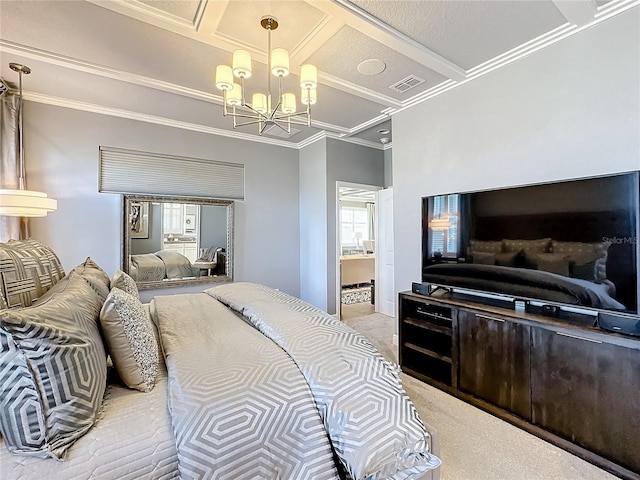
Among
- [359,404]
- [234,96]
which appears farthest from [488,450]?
[234,96]

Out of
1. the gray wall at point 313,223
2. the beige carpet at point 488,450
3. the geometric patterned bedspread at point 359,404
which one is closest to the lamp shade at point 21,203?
the geometric patterned bedspread at point 359,404

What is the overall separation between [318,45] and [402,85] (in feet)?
Answer: 3.53

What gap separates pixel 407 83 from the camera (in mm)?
3008

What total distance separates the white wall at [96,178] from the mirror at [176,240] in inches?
5.3

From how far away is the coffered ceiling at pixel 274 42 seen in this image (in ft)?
6.57

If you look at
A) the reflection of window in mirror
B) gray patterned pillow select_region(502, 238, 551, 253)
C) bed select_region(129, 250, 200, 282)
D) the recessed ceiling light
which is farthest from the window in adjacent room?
gray patterned pillow select_region(502, 238, 551, 253)

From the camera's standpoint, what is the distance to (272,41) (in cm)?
235

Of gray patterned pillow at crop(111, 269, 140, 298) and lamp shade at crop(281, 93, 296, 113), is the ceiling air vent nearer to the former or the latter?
lamp shade at crop(281, 93, 296, 113)

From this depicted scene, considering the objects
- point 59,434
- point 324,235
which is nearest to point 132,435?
point 59,434

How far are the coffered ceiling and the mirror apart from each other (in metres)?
1.29

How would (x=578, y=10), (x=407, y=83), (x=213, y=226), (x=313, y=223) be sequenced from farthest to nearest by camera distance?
(x=313, y=223) < (x=213, y=226) < (x=407, y=83) < (x=578, y=10)

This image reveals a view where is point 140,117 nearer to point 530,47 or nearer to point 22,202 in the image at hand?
point 22,202

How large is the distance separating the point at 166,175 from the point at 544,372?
437cm

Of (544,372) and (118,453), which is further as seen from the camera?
(544,372)
